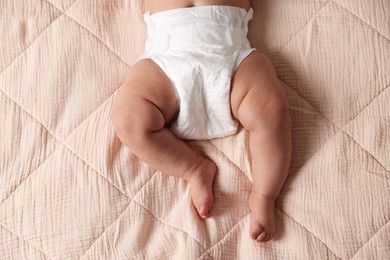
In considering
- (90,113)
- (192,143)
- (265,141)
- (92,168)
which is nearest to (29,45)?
(90,113)

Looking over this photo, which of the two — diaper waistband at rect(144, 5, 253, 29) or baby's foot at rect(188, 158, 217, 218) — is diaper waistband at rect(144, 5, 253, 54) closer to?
diaper waistband at rect(144, 5, 253, 29)

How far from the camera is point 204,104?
105 cm

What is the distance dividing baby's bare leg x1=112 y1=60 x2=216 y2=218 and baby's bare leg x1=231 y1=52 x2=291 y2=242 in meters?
0.10

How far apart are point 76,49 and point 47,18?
11 cm

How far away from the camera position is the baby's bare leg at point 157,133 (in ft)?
3.29

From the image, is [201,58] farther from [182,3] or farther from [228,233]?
[228,233]

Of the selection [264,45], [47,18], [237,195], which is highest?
[47,18]

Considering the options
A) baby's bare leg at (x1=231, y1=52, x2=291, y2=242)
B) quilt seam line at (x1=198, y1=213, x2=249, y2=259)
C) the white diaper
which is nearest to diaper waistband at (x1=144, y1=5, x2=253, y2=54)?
the white diaper

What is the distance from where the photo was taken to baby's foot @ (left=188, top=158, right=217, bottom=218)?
1.00 metres

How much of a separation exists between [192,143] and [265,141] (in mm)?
169

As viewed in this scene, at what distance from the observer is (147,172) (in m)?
1.05

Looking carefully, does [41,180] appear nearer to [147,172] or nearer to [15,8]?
[147,172]

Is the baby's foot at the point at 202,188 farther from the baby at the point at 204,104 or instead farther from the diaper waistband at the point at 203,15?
the diaper waistband at the point at 203,15

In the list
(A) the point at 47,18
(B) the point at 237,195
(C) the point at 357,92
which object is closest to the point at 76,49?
(A) the point at 47,18
